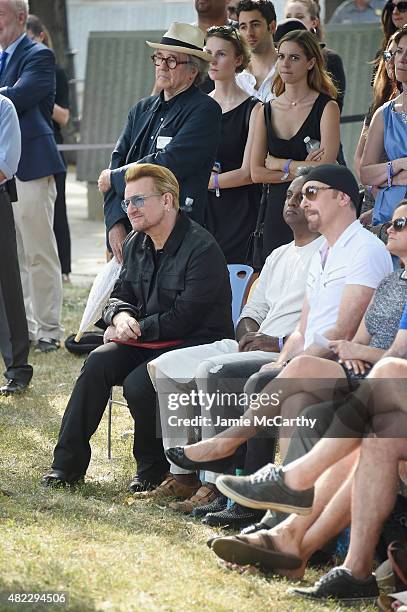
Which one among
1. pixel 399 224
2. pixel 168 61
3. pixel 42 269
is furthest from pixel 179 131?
pixel 42 269

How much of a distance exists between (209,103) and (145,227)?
3.45 ft

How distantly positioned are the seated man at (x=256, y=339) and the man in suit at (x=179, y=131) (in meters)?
0.91

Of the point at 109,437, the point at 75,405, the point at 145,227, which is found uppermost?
the point at 145,227

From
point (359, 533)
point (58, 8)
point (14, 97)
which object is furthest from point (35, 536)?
point (58, 8)

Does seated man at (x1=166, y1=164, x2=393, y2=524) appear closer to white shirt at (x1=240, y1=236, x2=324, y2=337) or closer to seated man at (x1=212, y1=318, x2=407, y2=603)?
white shirt at (x1=240, y1=236, x2=324, y2=337)

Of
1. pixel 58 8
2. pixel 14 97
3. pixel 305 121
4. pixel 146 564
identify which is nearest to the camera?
pixel 146 564

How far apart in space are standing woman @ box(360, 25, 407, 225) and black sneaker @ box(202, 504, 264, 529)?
1758mm

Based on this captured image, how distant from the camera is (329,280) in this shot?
521cm

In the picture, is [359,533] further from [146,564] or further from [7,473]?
[7,473]

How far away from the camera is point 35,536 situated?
4914 millimetres

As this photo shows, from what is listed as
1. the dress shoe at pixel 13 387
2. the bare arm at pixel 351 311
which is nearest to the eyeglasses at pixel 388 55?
the bare arm at pixel 351 311

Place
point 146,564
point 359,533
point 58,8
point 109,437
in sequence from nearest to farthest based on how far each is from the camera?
1. point 359,533
2. point 146,564
3. point 109,437
4. point 58,8

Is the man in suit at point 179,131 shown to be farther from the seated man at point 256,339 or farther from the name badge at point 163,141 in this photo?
the seated man at point 256,339

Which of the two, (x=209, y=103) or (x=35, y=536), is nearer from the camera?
(x=35, y=536)
